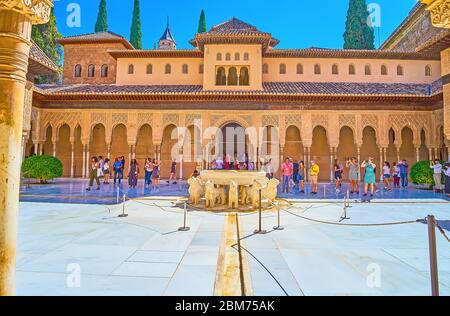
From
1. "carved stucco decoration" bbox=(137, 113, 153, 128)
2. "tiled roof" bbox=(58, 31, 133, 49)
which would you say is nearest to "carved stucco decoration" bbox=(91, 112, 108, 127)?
"carved stucco decoration" bbox=(137, 113, 153, 128)

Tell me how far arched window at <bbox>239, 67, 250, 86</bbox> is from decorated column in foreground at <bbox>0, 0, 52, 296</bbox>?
17995 mm

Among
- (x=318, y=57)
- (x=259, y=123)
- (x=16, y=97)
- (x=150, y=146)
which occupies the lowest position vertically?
(x=16, y=97)

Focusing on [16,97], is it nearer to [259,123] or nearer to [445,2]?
[445,2]

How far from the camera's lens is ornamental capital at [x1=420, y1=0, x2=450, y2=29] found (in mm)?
3146

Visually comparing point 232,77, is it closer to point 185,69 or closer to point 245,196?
point 185,69

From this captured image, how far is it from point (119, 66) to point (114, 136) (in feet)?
18.9

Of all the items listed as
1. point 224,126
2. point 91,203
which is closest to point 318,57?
point 224,126

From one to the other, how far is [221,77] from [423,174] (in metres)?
14.4

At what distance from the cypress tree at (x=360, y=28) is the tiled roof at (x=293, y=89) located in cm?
940

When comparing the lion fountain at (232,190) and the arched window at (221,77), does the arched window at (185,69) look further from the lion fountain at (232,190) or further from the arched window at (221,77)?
the lion fountain at (232,190)

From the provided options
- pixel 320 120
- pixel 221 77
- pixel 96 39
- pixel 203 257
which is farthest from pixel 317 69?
pixel 203 257

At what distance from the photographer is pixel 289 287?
2781 millimetres

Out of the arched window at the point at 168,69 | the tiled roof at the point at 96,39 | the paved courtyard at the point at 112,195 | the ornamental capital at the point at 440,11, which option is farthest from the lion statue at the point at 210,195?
the tiled roof at the point at 96,39

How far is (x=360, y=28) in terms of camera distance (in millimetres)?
27047
